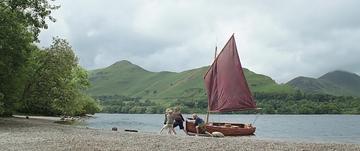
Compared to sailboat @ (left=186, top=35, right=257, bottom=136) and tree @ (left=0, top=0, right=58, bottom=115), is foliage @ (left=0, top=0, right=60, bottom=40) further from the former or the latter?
sailboat @ (left=186, top=35, right=257, bottom=136)

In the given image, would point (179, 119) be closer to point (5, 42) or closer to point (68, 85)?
point (5, 42)

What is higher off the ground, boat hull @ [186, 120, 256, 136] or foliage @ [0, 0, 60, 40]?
foliage @ [0, 0, 60, 40]

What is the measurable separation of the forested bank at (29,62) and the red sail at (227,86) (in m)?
18.2

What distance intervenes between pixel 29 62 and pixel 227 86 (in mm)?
20731

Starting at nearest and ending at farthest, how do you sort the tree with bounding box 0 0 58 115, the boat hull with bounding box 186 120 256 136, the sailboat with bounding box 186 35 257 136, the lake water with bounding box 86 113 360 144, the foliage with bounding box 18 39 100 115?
1. the tree with bounding box 0 0 58 115
2. the boat hull with bounding box 186 120 256 136
3. the sailboat with bounding box 186 35 257 136
4. the foliage with bounding box 18 39 100 115
5. the lake water with bounding box 86 113 360 144

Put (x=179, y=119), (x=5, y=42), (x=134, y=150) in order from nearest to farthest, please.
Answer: (x=134, y=150)
(x=5, y=42)
(x=179, y=119)

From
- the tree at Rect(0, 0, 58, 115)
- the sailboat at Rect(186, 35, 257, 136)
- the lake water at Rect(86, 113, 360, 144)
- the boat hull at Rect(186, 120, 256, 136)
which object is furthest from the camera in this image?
the lake water at Rect(86, 113, 360, 144)

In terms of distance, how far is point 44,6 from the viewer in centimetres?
4572

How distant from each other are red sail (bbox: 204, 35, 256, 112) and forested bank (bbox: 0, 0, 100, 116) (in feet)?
59.6

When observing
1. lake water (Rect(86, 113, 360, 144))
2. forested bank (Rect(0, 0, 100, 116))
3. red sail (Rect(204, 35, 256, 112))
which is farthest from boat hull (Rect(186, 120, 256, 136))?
forested bank (Rect(0, 0, 100, 116))

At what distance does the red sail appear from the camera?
5175 cm

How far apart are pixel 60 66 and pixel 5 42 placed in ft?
68.2

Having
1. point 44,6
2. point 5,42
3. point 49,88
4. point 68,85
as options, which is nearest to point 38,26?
point 44,6

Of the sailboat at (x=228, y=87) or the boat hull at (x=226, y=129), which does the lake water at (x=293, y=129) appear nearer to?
the boat hull at (x=226, y=129)
